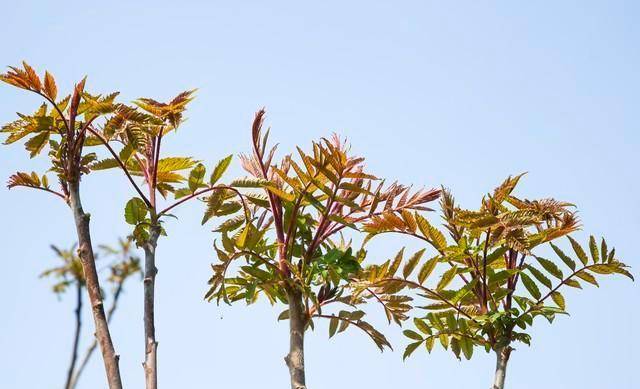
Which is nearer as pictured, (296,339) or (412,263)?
(296,339)

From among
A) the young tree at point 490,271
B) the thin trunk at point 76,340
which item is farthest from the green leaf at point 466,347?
the thin trunk at point 76,340

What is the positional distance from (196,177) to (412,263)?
0.99 meters

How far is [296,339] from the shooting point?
3.46m

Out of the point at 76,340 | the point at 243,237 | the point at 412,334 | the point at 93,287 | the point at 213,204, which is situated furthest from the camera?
the point at 412,334

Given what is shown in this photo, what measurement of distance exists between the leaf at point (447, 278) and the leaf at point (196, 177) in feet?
3.59

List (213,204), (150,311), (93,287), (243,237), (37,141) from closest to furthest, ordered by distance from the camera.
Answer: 1. (93,287)
2. (150,311)
3. (37,141)
4. (243,237)
5. (213,204)

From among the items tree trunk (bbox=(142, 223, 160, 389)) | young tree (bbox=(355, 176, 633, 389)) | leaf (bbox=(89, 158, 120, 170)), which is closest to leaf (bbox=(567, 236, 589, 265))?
young tree (bbox=(355, 176, 633, 389))

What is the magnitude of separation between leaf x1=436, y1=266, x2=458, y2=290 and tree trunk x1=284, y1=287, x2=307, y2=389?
616mm

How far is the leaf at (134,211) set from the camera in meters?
3.20

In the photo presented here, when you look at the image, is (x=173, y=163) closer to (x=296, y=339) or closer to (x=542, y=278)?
(x=296, y=339)

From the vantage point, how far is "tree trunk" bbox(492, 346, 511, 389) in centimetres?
357

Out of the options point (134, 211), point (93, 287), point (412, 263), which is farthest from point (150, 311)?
point (412, 263)

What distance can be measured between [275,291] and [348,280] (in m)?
0.31

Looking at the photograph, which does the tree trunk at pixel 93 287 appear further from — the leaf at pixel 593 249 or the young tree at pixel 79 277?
the leaf at pixel 593 249
